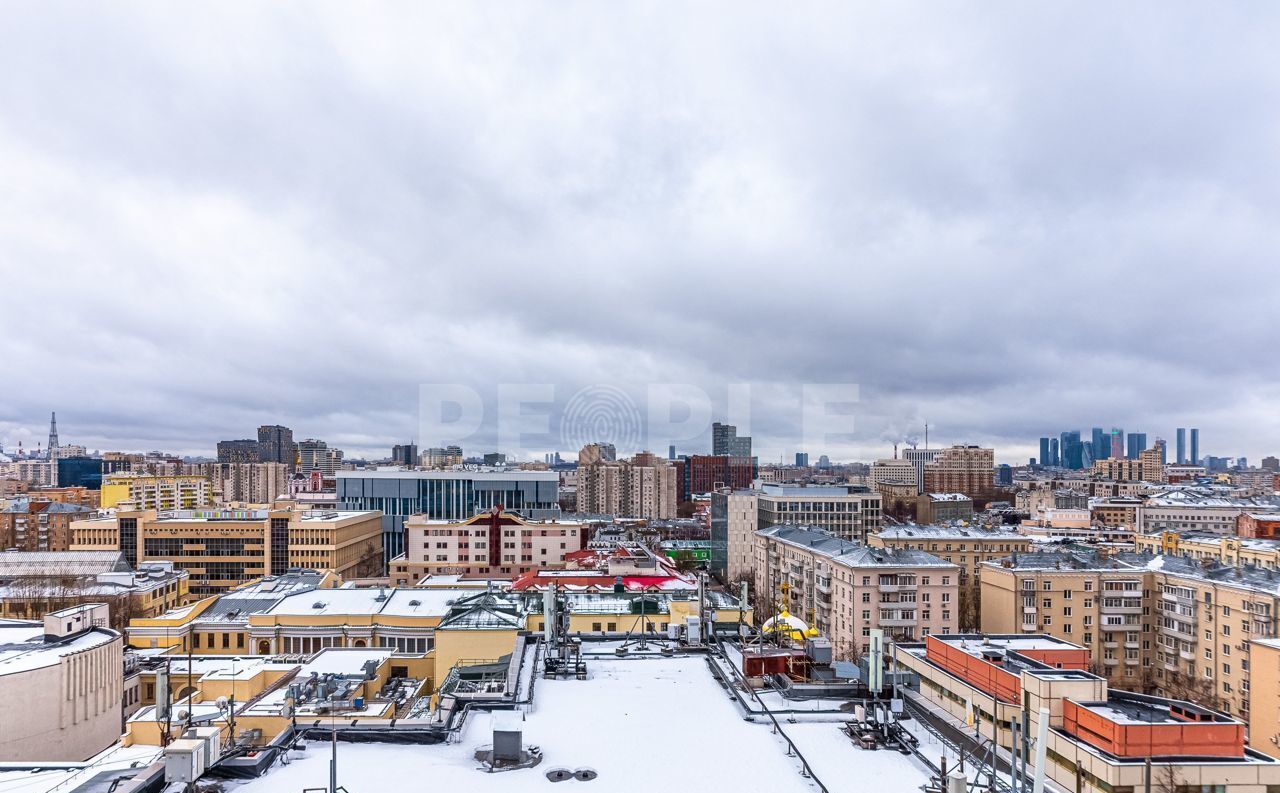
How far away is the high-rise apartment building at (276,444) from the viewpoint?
176 meters

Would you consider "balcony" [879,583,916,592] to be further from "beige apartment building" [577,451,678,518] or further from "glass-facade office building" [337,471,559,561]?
"beige apartment building" [577,451,678,518]

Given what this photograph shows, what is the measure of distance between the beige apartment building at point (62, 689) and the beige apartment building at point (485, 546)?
93.0 ft

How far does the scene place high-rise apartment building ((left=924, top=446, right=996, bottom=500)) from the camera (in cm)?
12712

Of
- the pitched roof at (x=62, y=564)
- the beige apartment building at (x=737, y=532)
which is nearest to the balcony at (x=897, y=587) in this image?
the beige apartment building at (x=737, y=532)

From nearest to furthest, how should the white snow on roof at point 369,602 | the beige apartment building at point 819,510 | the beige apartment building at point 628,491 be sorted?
the white snow on roof at point 369,602
the beige apartment building at point 819,510
the beige apartment building at point 628,491

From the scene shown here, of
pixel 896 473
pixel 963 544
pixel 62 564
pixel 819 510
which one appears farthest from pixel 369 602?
pixel 896 473

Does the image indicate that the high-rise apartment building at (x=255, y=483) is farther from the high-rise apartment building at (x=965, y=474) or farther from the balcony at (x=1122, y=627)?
the balcony at (x=1122, y=627)

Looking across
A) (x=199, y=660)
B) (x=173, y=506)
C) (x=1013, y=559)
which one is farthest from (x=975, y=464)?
(x=199, y=660)

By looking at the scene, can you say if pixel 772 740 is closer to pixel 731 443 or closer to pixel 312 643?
pixel 312 643

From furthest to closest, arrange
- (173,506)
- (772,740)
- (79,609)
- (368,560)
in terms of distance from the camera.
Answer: (173,506)
(368,560)
(79,609)
(772,740)

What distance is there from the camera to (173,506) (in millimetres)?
83812

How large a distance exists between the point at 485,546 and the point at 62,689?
3267 centimetres

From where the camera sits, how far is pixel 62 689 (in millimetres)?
17094

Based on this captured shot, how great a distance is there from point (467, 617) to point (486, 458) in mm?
108800
